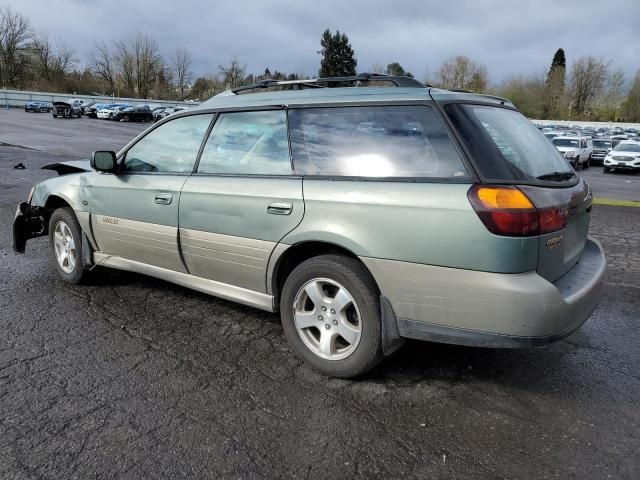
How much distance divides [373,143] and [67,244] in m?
3.32

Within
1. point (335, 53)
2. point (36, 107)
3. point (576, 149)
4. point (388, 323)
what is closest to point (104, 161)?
point (388, 323)

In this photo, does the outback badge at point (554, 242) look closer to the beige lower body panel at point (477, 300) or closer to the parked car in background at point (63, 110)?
→ the beige lower body panel at point (477, 300)

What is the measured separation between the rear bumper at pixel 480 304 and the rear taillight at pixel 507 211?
231 mm

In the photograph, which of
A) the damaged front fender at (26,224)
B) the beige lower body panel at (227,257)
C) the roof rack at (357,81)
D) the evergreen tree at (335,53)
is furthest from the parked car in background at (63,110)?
the beige lower body panel at (227,257)

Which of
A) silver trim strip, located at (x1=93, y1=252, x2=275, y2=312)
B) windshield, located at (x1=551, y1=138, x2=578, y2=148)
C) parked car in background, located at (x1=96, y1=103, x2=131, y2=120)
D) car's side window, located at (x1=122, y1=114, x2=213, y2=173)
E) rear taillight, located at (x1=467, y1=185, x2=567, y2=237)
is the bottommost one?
windshield, located at (x1=551, y1=138, x2=578, y2=148)

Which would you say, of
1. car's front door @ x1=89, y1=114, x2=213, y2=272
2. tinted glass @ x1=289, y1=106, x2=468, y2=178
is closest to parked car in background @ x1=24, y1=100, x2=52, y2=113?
car's front door @ x1=89, y1=114, x2=213, y2=272

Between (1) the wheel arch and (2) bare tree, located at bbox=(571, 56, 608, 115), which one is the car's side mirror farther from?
(2) bare tree, located at bbox=(571, 56, 608, 115)

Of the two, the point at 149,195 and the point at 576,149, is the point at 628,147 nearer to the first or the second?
the point at 576,149

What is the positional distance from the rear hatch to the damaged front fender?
425 centimetres

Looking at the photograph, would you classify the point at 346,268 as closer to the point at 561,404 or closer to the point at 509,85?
the point at 561,404

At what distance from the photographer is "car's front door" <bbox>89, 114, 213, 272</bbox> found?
3.89 m

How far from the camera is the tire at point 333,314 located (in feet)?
9.65

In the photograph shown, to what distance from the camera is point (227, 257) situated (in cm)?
354

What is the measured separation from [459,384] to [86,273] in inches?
137
